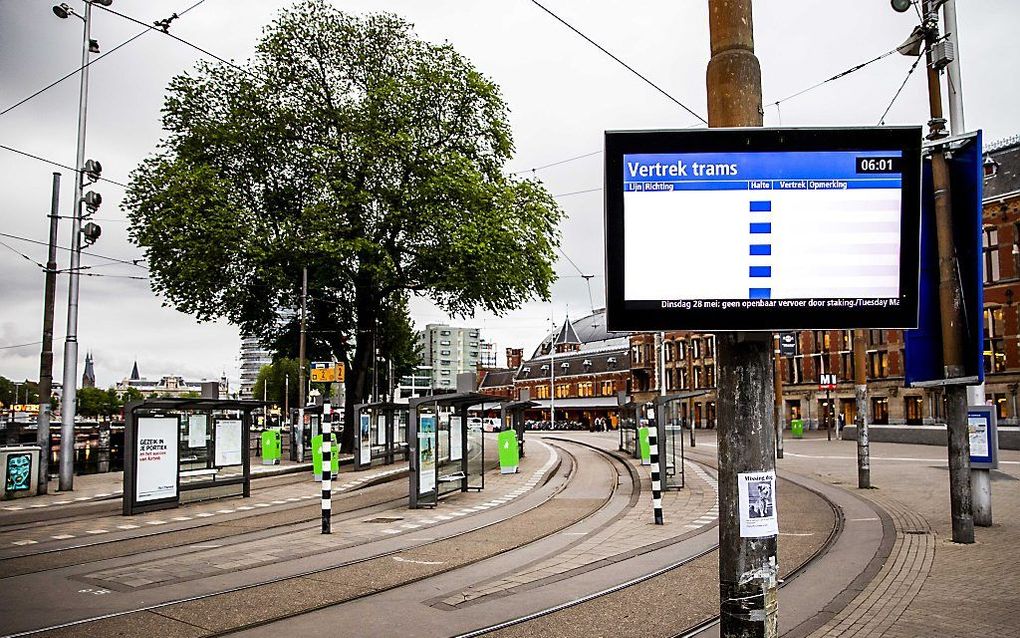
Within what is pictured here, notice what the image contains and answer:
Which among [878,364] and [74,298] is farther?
[878,364]

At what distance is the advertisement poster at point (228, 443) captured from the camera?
21484mm

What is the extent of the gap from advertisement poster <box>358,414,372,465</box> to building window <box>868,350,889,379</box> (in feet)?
161

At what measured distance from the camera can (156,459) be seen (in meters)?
18.2

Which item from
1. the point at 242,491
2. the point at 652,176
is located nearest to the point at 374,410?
the point at 242,491

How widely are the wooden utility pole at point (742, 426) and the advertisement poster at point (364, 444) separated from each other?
1018 inches

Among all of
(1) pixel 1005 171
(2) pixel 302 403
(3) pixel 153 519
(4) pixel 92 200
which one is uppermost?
(1) pixel 1005 171

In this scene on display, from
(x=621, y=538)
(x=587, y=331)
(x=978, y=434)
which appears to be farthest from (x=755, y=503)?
(x=587, y=331)

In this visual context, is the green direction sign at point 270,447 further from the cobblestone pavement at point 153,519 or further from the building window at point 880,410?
the building window at point 880,410

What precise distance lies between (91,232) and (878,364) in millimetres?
61352

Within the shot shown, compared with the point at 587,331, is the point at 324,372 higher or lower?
lower

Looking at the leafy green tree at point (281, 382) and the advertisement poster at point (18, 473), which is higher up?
the leafy green tree at point (281, 382)

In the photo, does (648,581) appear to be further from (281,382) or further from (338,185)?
(281,382)

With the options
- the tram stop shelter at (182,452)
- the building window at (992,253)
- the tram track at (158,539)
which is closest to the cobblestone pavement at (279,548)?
the tram track at (158,539)

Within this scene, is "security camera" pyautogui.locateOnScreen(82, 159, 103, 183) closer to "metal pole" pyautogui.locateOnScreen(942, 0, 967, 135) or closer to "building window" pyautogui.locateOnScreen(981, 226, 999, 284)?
"metal pole" pyautogui.locateOnScreen(942, 0, 967, 135)
